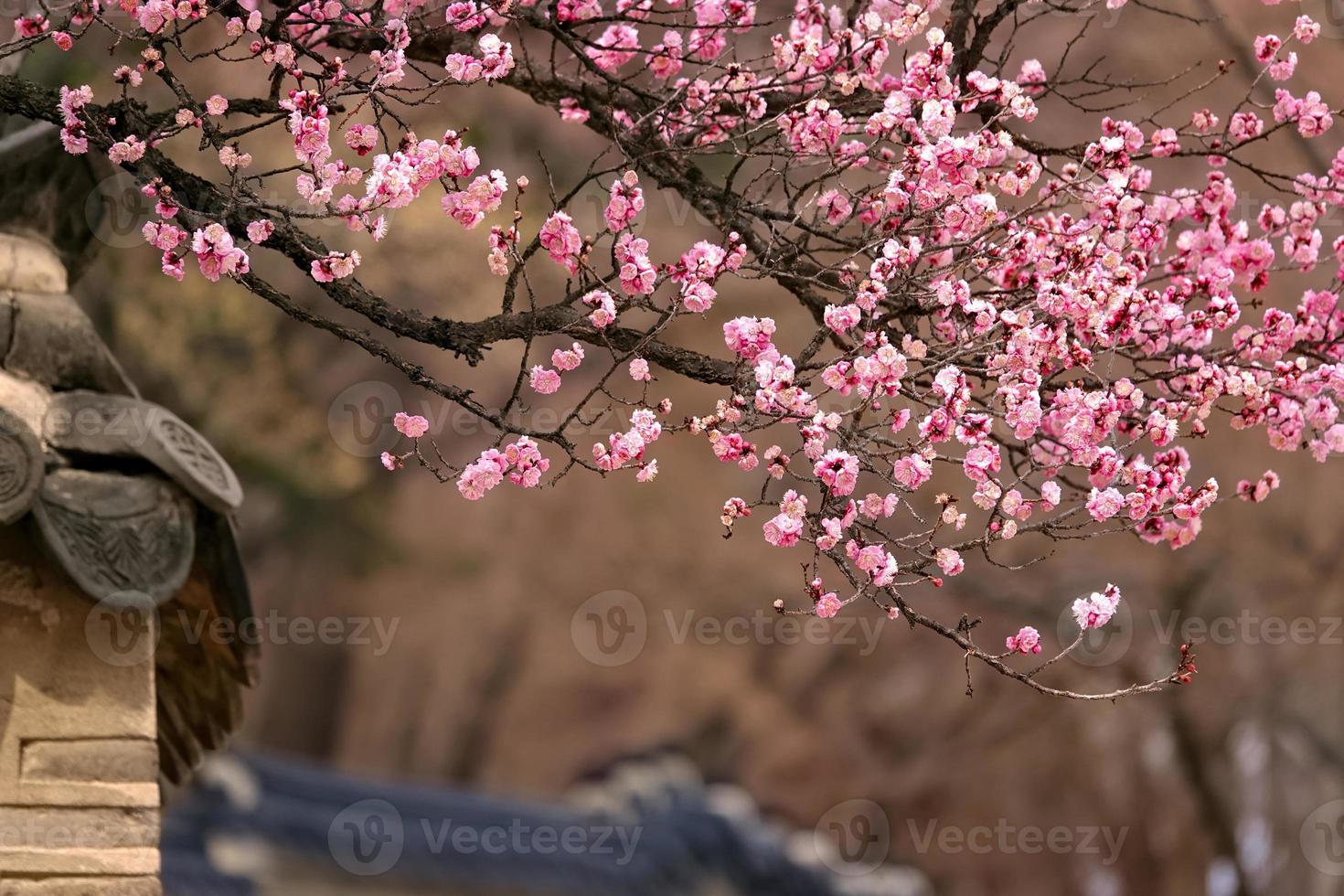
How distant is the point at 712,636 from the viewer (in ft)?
51.7

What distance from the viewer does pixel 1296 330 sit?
5.35 metres

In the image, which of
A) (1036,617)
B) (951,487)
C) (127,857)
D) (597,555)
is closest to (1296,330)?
(127,857)

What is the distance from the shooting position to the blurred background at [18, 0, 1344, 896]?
513 inches

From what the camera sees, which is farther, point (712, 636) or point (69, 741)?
point (712, 636)

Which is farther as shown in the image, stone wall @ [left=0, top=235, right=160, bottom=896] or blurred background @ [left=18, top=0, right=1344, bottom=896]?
blurred background @ [left=18, top=0, right=1344, bottom=896]

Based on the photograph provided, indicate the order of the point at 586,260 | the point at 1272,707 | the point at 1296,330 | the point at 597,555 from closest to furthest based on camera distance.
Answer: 1. the point at 586,260
2. the point at 1296,330
3. the point at 1272,707
4. the point at 597,555

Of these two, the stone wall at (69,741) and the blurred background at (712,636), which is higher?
the stone wall at (69,741)

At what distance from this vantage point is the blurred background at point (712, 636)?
513 inches

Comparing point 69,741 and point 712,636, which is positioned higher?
point 69,741

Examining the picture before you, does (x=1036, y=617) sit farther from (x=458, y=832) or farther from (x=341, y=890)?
(x=341, y=890)

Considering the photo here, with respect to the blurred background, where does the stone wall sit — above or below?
above

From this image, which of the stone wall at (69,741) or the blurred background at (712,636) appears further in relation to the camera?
the blurred background at (712,636)

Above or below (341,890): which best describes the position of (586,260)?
above

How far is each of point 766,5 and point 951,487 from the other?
4.49 metres
